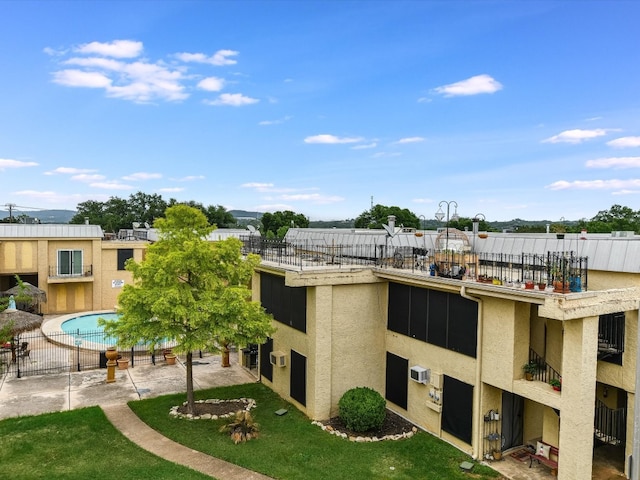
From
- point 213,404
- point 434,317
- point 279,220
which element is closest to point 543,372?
point 434,317

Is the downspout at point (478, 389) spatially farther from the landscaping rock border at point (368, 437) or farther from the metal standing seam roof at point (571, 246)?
the metal standing seam roof at point (571, 246)

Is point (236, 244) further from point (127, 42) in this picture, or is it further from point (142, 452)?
point (127, 42)

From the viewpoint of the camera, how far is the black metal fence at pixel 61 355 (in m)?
20.5

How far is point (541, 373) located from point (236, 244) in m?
9.60

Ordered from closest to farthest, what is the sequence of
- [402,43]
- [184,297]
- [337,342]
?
[184,297], [337,342], [402,43]

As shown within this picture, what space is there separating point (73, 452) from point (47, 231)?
24.2 metres

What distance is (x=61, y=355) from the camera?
2300 cm

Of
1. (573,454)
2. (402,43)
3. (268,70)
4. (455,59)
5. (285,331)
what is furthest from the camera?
(268,70)

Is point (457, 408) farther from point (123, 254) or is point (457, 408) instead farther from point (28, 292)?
point (123, 254)

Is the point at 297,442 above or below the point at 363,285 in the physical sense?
below

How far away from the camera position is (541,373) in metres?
12.1

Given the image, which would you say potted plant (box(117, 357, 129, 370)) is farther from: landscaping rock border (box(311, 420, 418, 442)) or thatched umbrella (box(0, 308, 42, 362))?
landscaping rock border (box(311, 420, 418, 442))

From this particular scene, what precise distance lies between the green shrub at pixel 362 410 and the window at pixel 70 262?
26022 mm

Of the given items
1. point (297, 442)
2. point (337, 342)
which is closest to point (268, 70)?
point (337, 342)
